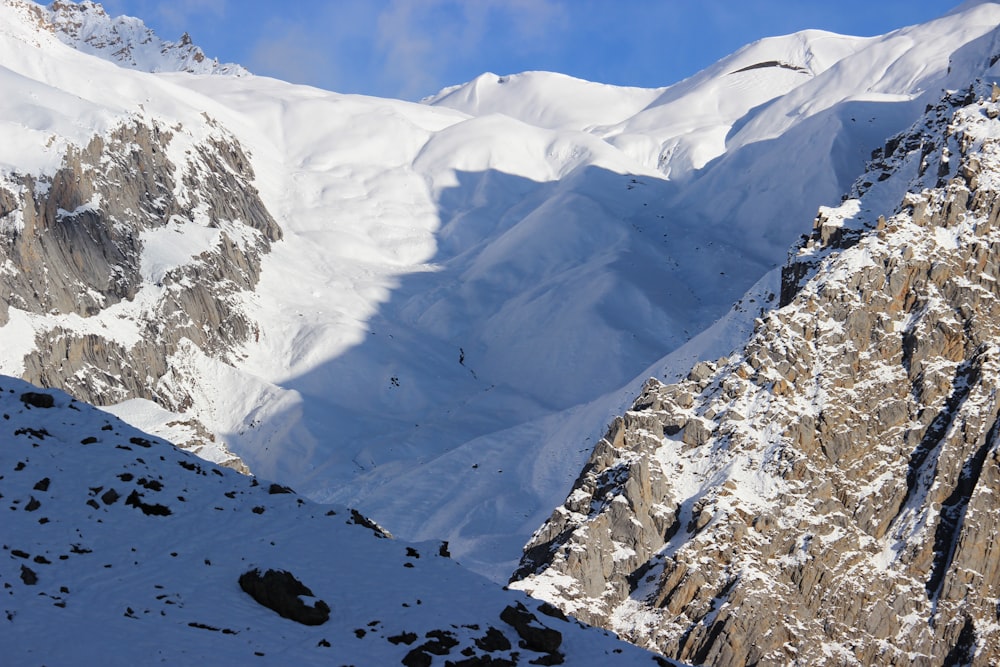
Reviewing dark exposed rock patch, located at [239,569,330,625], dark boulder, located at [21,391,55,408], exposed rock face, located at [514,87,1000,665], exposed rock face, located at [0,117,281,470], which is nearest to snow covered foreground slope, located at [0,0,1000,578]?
exposed rock face, located at [0,117,281,470]

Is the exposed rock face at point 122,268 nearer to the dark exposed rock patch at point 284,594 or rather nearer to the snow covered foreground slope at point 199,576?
the snow covered foreground slope at point 199,576

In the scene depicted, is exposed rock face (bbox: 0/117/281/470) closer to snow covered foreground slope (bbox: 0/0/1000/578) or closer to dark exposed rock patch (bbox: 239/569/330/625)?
snow covered foreground slope (bbox: 0/0/1000/578)

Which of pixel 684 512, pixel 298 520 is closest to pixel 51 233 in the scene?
pixel 684 512

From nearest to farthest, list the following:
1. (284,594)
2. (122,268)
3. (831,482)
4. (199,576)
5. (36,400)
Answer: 1. (284,594)
2. (199,576)
3. (36,400)
4. (831,482)
5. (122,268)

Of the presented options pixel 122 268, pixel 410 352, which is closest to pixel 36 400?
pixel 122 268

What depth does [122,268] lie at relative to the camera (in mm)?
159000

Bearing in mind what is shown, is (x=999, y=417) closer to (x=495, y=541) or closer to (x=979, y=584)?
(x=979, y=584)

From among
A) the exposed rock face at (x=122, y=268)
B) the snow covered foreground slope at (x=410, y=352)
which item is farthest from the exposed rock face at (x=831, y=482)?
the exposed rock face at (x=122, y=268)

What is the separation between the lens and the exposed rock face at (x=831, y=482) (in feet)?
297

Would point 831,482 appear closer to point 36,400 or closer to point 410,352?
point 36,400

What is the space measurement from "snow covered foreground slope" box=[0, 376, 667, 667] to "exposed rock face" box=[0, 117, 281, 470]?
341ft

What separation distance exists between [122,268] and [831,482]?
88.6 m

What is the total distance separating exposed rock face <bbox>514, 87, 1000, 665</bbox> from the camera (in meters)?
90.6

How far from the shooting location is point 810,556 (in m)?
93.8
